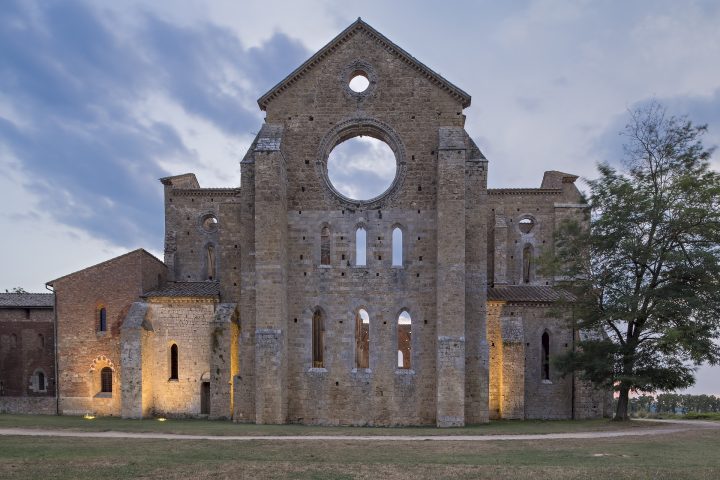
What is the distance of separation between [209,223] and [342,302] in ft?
43.0

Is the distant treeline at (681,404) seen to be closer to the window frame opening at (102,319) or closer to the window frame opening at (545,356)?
the window frame opening at (545,356)

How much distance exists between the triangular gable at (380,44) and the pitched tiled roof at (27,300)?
52.3ft

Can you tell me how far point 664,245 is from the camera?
20641 mm

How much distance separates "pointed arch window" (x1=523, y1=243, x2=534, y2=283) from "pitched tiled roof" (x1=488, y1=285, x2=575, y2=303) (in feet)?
7.73

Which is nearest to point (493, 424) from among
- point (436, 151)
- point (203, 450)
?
point (436, 151)

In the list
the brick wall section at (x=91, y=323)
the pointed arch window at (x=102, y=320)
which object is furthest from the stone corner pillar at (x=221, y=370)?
the pointed arch window at (x=102, y=320)

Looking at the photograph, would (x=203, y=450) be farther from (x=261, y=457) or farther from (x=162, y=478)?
(x=162, y=478)

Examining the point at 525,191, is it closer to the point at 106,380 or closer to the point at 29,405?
the point at 106,380

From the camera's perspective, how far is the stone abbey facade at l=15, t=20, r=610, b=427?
22234 millimetres

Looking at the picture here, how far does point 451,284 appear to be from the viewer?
22.0 metres

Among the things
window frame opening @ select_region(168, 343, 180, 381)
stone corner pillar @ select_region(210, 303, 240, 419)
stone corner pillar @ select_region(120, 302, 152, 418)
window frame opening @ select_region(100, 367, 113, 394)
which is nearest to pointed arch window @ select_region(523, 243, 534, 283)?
stone corner pillar @ select_region(210, 303, 240, 419)

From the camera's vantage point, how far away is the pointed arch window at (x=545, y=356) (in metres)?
26.7

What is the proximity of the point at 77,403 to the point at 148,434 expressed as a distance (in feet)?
35.3

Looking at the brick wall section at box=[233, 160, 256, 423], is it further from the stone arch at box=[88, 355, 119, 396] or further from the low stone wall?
the low stone wall
